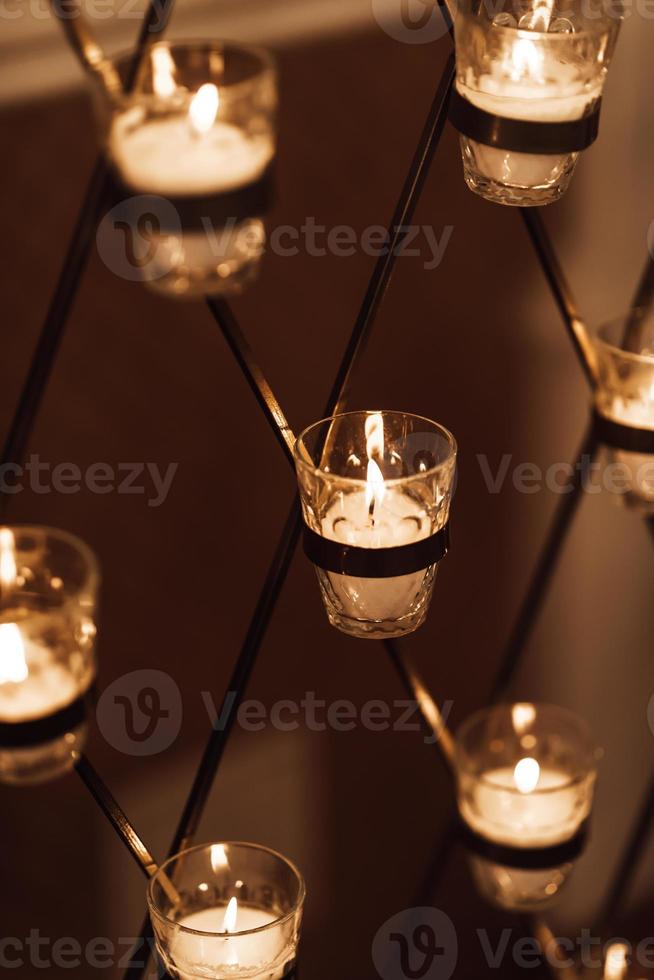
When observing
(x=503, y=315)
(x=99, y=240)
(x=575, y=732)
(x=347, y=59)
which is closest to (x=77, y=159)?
(x=99, y=240)

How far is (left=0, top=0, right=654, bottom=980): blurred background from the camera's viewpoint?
1.13 meters

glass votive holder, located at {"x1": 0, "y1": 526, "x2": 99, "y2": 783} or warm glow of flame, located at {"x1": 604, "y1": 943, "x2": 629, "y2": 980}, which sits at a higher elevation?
glass votive holder, located at {"x1": 0, "y1": 526, "x2": 99, "y2": 783}

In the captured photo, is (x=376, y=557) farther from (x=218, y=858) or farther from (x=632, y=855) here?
(x=632, y=855)

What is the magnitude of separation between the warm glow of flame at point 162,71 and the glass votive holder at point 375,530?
6.2 inches

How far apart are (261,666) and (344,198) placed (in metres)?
0.45

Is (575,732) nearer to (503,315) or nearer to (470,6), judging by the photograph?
(470,6)

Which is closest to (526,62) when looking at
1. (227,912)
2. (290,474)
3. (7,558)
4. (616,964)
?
(7,558)

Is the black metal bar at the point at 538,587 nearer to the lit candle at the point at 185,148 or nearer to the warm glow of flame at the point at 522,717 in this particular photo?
the warm glow of flame at the point at 522,717

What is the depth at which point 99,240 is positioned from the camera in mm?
1134

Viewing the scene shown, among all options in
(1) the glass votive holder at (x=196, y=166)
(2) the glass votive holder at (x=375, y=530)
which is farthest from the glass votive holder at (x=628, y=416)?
(1) the glass votive holder at (x=196, y=166)

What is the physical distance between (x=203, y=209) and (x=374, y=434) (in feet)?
0.60

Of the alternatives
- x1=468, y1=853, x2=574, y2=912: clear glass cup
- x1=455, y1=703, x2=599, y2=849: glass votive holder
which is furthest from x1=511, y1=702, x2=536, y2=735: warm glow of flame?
x1=468, y1=853, x2=574, y2=912: clear glass cup

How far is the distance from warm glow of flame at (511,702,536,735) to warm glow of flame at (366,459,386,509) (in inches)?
7.6

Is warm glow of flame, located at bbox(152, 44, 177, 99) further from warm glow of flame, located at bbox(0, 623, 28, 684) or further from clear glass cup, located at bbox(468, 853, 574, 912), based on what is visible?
clear glass cup, located at bbox(468, 853, 574, 912)
